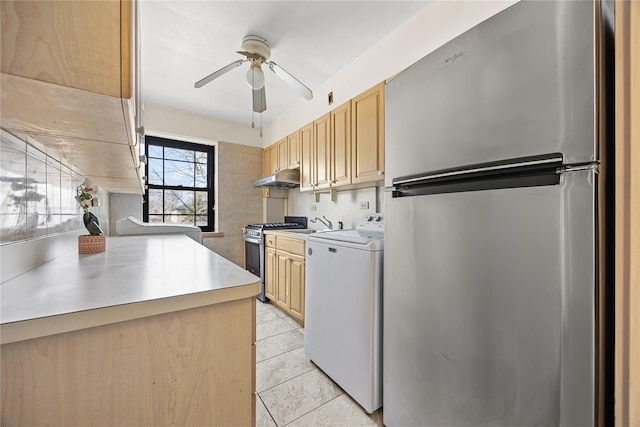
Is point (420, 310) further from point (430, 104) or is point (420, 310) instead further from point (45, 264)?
point (45, 264)

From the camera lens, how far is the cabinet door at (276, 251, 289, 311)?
268 centimetres

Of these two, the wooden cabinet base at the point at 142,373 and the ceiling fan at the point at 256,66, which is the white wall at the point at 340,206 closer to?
the ceiling fan at the point at 256,66

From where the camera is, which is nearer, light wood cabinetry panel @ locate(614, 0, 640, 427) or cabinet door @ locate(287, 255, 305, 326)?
light wood cabinetry panel @ locate(614, 0, 640, 427)

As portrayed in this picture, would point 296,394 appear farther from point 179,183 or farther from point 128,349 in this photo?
point 179,183

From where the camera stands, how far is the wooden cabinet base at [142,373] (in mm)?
458

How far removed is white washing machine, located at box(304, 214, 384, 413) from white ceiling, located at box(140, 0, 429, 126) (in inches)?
59.7

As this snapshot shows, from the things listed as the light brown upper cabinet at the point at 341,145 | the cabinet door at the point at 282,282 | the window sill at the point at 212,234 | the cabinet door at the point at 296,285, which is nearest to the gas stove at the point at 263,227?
the window sill at the point at 212,234

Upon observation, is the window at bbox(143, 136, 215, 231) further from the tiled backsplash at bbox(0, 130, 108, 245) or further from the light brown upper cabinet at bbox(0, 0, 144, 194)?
the light brown upper cabinet at bbox(0, 0, 144, 194)

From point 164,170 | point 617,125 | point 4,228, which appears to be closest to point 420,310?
point 617,125

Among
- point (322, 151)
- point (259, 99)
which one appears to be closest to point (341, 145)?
point (322, 151)

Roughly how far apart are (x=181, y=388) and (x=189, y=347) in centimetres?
9

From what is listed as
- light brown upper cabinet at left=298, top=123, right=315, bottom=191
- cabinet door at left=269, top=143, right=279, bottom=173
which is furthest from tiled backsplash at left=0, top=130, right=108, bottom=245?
cabinet door at left=269, top=143, right=279, bottom=173

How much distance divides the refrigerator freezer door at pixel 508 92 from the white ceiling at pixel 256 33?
1.08 m

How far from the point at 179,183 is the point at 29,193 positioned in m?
2.91
